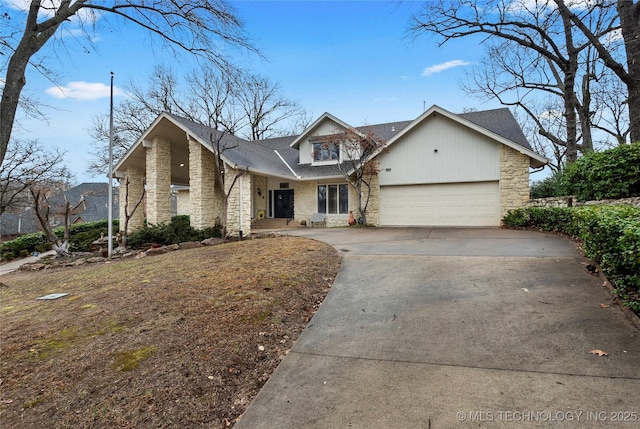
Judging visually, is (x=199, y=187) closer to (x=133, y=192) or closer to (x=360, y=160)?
(x=133, y=192)

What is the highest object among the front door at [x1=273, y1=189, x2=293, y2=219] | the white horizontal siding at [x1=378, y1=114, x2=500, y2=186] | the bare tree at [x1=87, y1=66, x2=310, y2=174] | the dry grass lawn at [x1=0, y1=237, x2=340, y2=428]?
the bare tree at [x1=87, y1=66, x2=310, y2=174]

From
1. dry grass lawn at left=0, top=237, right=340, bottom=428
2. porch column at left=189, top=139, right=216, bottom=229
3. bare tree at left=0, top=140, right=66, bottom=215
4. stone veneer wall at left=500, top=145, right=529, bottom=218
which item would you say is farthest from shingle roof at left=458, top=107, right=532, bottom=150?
bare tree at left=0, top=140, right=66, bottom=215

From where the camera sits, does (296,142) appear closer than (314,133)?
No

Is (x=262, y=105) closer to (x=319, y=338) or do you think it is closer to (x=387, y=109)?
(x=387, y=109)

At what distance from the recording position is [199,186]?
49.8 feet

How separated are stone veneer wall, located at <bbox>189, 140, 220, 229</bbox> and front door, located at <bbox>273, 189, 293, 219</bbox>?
4.83 meters

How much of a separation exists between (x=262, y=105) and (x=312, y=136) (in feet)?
49.3

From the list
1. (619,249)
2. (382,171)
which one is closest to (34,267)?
(382,171)

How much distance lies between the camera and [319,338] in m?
3.87

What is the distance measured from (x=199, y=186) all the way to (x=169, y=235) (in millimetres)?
2610

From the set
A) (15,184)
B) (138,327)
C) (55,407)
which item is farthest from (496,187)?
(15,184)

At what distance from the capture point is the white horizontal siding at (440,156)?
14.0 meters

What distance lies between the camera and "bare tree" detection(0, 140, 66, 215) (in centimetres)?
1986

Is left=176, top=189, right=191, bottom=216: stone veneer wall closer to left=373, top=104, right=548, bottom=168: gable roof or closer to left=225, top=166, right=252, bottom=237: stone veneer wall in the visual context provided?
left=225, top=166, right=252, bottom=237: stone veneer wall
